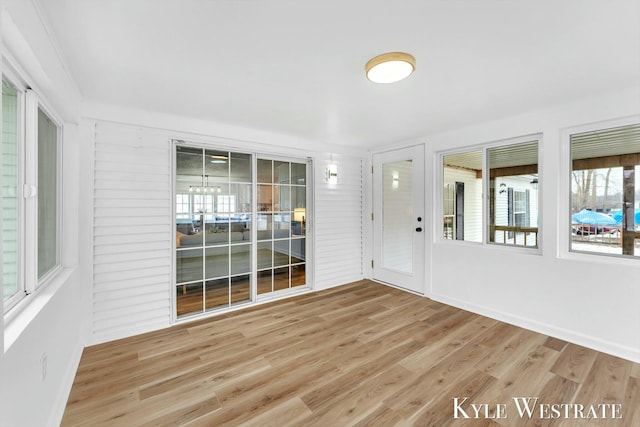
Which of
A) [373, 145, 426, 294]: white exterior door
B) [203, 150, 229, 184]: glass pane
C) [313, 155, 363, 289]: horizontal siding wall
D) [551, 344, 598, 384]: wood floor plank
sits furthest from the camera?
[313, 155, 363, 289]: horizontal siding wall

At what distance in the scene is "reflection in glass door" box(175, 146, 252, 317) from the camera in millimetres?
3324

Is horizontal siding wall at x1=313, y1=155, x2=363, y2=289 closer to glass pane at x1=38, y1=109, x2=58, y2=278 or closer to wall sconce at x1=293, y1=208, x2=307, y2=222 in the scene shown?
wall sconce at x1=293, y1=208, x2=307, y2=222

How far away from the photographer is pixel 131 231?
2.93 meters

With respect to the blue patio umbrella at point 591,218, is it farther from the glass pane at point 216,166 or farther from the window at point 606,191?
the glass pane at point 216,166

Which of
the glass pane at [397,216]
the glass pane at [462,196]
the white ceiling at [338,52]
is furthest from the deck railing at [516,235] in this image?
the white ceiling at [338,52]

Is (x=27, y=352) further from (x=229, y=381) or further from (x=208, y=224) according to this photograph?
(x=208, y=224)

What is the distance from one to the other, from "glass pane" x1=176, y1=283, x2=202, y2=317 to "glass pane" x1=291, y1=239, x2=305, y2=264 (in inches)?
53.3

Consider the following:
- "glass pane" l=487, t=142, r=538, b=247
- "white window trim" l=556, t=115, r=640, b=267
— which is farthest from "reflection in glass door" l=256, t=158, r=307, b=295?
"white window trim" l=556, t=115, r=640, b=267

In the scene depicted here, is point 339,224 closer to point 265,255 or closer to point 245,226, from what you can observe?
point 265,255

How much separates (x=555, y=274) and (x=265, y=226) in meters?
3.32

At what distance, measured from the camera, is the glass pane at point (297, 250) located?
429cm

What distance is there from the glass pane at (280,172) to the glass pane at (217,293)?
1487 millimetres

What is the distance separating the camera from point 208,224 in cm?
346

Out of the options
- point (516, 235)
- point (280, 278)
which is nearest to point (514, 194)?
point (516, 235)
